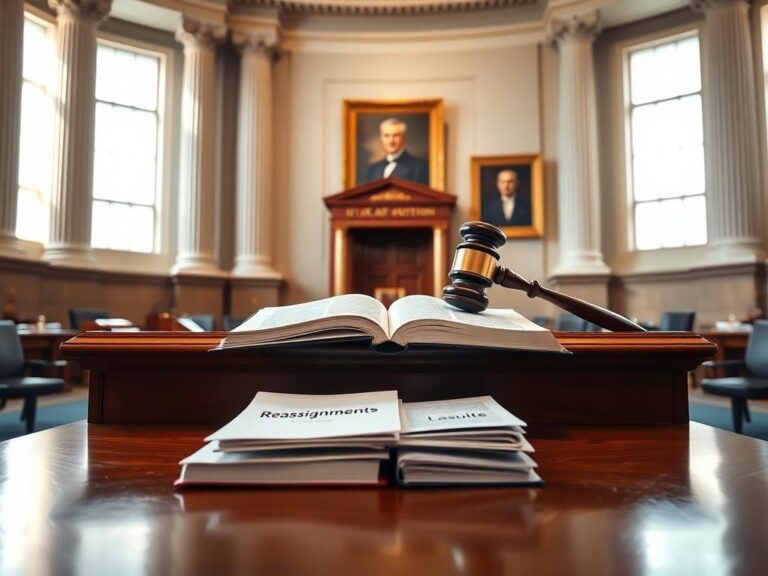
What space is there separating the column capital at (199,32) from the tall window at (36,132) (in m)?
1.65

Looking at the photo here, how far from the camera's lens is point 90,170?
311 inches

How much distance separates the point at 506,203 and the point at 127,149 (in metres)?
5.47

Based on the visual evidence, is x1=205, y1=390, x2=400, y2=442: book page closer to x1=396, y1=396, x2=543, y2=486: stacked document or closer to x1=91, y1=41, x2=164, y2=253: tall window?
x1=396, y1=396, x2=543, y2=486: stacked document

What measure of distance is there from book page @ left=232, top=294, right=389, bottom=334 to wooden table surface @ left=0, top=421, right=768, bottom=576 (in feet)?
0.94

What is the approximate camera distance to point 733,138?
24.6 ft

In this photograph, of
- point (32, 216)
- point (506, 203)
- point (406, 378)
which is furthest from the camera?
point (506, 203)

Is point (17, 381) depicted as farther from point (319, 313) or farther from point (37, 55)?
point (37, 55)

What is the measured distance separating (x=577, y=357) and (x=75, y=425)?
3.21ft

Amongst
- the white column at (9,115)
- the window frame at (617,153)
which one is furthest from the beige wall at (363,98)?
the white column at (9,115)

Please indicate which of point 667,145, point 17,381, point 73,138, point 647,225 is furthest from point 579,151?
point 17,381

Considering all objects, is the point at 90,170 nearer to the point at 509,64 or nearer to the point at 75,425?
the point at 509,64

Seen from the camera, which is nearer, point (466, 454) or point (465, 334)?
point (466, 454)

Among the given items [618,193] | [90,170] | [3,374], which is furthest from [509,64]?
[3,374]

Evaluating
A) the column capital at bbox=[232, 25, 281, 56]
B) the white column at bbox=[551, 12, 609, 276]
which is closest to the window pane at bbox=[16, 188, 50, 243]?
the column capital at bbox=[232, 25, 281, 56]
